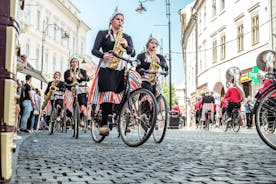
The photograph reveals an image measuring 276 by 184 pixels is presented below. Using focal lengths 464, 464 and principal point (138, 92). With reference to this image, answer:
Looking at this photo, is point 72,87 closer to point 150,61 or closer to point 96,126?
point 150,61

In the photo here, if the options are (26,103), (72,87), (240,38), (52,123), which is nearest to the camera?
(72,87)

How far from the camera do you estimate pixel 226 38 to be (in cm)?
2961

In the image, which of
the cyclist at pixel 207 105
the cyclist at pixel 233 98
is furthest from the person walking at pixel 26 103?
the cyclist at pixel 207 105

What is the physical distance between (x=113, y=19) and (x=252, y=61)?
18046mm

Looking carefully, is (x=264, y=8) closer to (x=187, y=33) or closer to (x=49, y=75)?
(x=187, y=33)

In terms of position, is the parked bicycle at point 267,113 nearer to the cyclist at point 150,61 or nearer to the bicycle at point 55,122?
the cyclist at point 150,61

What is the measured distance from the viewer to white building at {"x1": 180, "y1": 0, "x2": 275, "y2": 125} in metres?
23.5

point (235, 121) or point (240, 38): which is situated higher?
point (240, 38)

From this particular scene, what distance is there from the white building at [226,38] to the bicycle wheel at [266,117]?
1647 centimetres

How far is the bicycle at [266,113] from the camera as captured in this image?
18.7ft

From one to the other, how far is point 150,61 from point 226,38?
21996 mm

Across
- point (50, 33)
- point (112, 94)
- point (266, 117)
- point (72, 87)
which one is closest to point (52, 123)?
point (72, 87)

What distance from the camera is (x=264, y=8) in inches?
895

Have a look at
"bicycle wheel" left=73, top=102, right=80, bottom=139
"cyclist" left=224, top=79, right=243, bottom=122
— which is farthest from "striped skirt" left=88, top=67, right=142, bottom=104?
"cyclist" left=224, top=79, right=243, bottom=122
